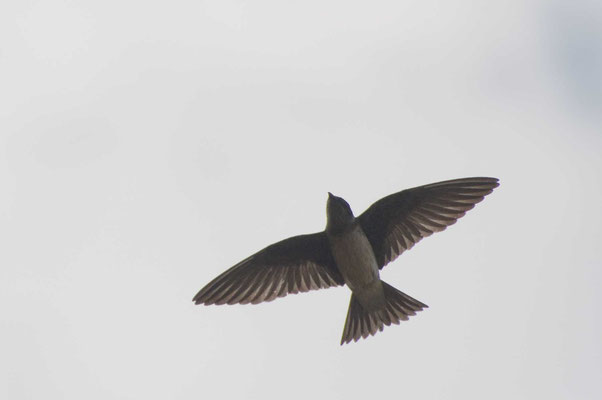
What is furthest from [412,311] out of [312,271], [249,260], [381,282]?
[249,260]

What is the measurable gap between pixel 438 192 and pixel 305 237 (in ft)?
3.42

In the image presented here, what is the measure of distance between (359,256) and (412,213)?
70cm

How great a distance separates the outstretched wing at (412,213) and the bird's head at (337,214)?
370 millimetres

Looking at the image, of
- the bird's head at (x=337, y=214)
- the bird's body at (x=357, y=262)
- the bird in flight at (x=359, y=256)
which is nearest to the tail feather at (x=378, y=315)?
the bird in flight at (x=359, y=256)

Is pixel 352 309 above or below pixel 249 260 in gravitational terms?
below

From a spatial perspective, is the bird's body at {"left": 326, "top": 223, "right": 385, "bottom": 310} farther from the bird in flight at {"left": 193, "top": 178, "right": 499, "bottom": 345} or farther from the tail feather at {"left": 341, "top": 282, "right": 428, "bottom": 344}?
the tail feather at {"left": 341, "top": 282, "right": 428, "bottom": 344}

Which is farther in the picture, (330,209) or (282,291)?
(282,291)

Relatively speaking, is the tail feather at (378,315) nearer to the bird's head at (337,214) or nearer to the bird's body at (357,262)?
the bird's body at (357,262)

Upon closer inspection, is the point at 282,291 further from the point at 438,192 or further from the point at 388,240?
the point at 438,192

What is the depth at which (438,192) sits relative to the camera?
7.39m

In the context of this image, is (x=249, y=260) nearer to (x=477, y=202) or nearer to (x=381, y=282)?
(x=381, y=282)

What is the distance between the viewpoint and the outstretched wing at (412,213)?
729cm

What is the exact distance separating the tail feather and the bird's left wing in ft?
0.99

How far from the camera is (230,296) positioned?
7438mm
